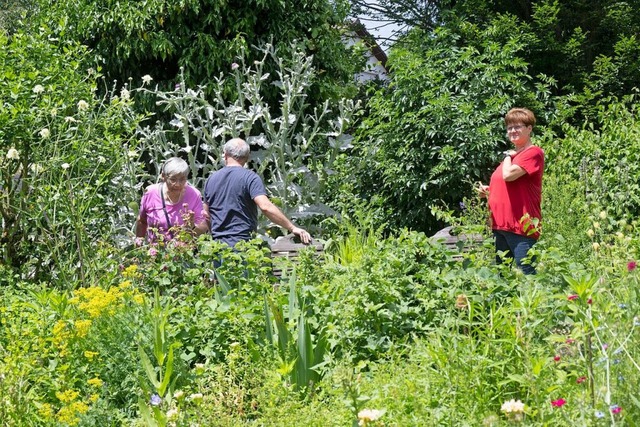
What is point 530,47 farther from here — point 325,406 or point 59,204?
point 325,406

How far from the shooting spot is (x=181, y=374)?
3.38 m

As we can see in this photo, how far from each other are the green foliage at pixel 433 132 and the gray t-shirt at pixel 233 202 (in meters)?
3.07

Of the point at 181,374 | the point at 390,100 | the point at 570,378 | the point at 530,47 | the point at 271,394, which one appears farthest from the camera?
the point at 530,47

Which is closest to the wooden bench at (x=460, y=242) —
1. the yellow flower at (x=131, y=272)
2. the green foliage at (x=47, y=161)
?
the yellow flower at (x=131, y=272)

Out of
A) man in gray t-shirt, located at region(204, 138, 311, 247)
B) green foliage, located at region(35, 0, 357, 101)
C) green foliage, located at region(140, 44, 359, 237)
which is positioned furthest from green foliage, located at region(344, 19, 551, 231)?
man in gray t-shirt, located at region(204, 138, 311, 247)

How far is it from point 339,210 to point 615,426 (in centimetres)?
673

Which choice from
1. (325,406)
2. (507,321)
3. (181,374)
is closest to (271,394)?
(325,406)

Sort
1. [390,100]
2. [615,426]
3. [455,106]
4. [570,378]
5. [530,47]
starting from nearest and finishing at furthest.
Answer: [615,426] → [570,378] → [455,106] → [390,100] → [530,47]

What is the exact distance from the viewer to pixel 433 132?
8.59m

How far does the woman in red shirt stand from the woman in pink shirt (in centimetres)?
183

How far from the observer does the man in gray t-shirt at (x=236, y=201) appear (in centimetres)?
518

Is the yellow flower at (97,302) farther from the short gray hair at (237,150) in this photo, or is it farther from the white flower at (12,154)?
the short gray hair at (237,150)

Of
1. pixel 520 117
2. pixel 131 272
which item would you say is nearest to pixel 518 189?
pixel 520 117

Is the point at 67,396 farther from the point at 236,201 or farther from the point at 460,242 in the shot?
the point at 236,201
